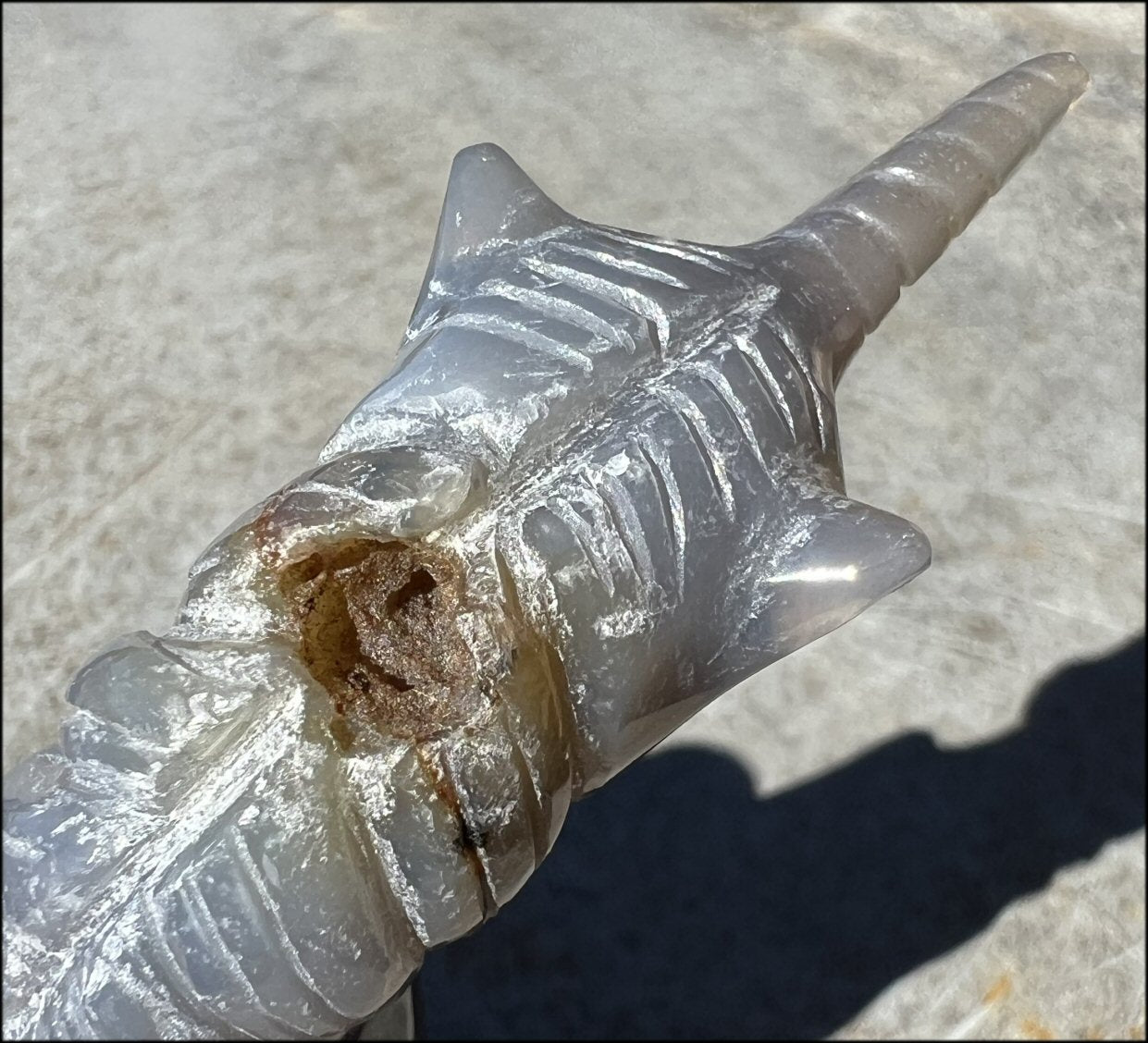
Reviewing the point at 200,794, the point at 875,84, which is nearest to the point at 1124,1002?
the point at 200,794

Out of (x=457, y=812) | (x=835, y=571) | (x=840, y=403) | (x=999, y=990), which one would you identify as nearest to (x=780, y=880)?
(x=999, y=990)

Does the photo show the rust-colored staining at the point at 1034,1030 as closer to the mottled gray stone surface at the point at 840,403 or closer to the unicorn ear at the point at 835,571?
the mottled gray stone surface at the point at 840,403

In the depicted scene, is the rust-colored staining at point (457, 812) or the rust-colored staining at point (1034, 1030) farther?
the rust-colored staining at point (1034, 1030)

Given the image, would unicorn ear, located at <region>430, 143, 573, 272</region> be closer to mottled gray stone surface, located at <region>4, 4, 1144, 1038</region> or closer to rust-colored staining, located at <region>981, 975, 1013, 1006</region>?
mottled gray stone surface, located at <region>4, 4, 1144, 1038</region>

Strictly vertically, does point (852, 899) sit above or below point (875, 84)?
below

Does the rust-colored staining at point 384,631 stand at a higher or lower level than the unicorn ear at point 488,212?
lower

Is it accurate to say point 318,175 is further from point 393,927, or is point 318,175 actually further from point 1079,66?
point 393,927

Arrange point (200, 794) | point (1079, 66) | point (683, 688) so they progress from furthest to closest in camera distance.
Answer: point (1079, 66), point (683, 688), point (200, 794)


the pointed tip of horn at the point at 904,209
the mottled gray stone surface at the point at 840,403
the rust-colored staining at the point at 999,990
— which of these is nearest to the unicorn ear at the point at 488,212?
the pointed tip of horn at the point at 904,209
